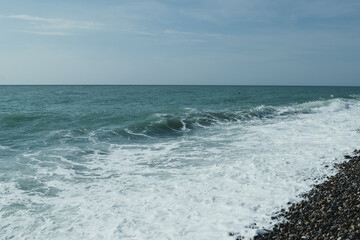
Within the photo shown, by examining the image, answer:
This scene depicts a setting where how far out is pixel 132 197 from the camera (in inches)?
328

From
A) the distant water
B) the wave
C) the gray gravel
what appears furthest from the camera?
the wave

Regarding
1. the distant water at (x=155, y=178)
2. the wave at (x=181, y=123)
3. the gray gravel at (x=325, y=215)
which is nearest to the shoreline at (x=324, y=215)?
the gray gravel at (x=325, y=215)

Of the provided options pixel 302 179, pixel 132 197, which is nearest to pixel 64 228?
pixel 132 197

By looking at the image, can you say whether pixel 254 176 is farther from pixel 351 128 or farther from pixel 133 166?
pixel 351 128

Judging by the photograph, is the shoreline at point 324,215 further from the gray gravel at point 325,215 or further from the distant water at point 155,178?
the distant water at point 155,178

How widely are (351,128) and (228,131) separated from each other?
6.97 m

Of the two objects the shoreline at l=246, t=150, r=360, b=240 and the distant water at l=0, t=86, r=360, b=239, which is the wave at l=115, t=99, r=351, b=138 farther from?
the shoreline at l=246, t=150, r=360, b=240

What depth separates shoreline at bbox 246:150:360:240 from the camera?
544 centimetres

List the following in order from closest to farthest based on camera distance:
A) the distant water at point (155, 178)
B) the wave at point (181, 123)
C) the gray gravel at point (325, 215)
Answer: the gray gravel at point (325, 215)
the distant water at point (155, 178)
the wave at point (181, 123)

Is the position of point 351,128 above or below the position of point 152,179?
above

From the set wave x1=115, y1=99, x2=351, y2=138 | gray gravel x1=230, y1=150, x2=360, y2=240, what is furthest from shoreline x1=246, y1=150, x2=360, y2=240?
wave x1=115, y1=99, x2=351, y2=138

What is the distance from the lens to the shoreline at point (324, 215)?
544cm

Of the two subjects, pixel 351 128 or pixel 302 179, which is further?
pixel 351 128


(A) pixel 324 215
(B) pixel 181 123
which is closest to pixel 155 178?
(A) pixel 324 215
